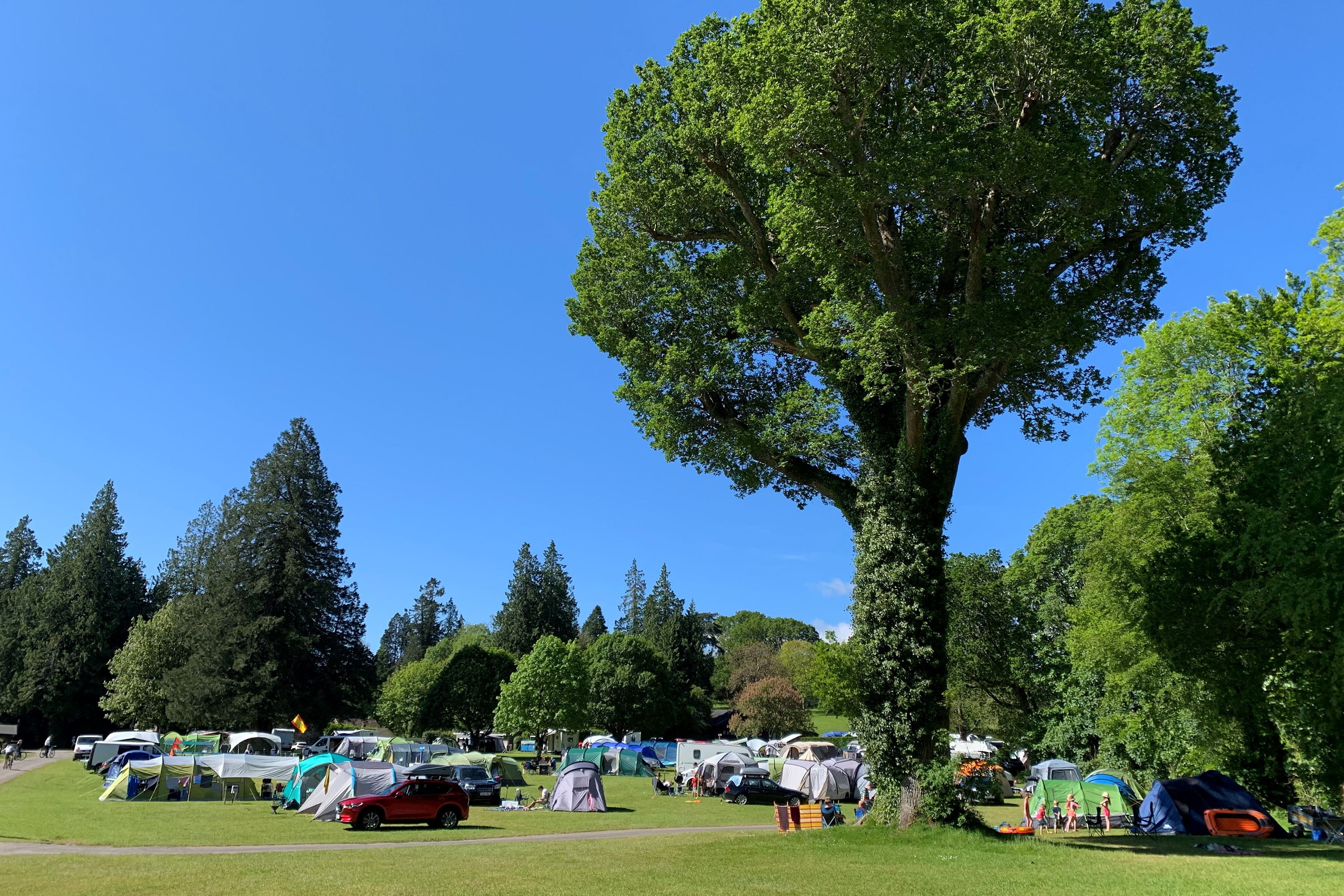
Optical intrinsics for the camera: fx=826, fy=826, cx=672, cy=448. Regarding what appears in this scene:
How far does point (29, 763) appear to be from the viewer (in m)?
47.0

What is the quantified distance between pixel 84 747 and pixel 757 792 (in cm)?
4093

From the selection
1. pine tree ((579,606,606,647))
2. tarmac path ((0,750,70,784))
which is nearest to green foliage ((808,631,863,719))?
tarmac path ((0,750,70,784))

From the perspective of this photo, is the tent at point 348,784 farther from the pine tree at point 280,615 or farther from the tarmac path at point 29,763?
the pine tree at point 280,615

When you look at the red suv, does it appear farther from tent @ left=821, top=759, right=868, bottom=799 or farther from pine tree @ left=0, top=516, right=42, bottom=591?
pine tree @ left=0, top=516, right=42, bottom=591

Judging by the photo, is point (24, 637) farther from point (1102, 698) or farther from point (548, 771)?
point (1102, 698)

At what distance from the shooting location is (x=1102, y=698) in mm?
35000

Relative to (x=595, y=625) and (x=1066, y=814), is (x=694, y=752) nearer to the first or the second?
(x=1066, y=814)

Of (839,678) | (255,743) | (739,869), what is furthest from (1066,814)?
(255,743)

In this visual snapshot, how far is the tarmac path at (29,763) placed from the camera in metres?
37.9

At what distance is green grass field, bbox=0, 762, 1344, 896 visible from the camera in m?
11.3

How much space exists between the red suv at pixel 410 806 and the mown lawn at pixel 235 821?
33 centimetres

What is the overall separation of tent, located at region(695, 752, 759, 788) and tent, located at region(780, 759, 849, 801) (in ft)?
10.8

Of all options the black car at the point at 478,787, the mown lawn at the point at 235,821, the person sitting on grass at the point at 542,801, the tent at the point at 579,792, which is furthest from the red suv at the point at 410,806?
the black car at the point at 478,787

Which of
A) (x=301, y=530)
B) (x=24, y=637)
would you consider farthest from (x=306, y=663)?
(x=24, y=637)
